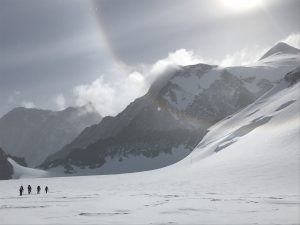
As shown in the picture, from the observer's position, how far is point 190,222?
76.9ft

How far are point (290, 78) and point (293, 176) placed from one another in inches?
4028

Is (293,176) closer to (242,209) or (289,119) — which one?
(242,209)

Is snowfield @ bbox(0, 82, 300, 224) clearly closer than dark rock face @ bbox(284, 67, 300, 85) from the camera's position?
Yes

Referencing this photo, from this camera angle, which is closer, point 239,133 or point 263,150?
point 263,150

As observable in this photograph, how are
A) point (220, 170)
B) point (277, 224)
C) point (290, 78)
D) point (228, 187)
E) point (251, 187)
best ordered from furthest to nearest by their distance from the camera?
point (290, 78), point (220, 170), point (228, 187), point (251, 187), point (277, 224)

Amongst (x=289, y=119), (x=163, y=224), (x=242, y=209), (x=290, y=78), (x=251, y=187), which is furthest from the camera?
(x=290, y=78)

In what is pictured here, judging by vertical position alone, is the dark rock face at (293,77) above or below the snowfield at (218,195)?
above

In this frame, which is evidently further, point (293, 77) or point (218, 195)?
point (293, 77)

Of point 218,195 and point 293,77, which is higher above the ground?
point 293,77

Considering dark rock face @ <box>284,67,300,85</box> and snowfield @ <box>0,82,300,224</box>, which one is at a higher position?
dark rock face @ <box>284,67,300,85</box>

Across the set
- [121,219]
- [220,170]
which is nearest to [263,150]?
[220,170]

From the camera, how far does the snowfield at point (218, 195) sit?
84.6ft

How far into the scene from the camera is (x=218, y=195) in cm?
4269

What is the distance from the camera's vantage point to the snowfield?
25781 millimetres
